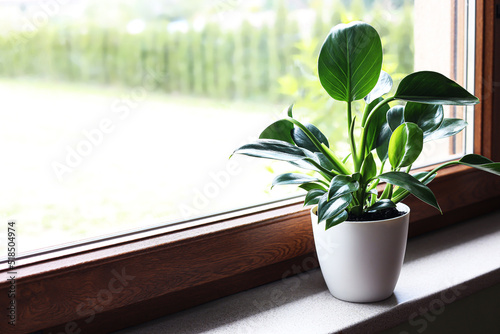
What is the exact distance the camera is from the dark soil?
0.97 m

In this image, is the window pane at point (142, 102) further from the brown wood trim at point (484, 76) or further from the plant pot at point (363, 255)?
the brown wood trim at point (484, 76)

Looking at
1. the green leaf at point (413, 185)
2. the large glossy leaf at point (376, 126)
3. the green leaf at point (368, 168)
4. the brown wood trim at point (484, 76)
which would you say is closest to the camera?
the green leaf at point (413, 185)

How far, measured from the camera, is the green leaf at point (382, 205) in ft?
3.09

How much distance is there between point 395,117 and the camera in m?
0.99

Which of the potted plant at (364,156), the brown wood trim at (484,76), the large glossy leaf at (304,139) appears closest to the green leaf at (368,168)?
the potted plant at (364,156)

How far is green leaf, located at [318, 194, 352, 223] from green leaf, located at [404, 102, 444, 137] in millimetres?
227

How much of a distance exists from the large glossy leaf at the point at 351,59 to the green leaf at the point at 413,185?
160 millimetres

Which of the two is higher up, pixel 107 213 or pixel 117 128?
pixel 117 128

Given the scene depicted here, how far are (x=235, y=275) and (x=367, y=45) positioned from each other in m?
0.56

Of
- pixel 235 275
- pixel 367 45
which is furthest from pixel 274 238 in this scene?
pixel 367 45

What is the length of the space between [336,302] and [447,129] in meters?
0.42

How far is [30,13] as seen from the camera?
799 millimetres

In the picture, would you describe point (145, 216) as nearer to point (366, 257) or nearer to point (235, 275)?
point (235, 275)

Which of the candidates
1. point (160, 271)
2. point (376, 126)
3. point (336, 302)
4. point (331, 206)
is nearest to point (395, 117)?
point (376, 126)
